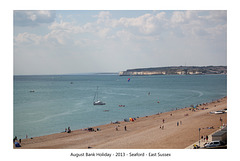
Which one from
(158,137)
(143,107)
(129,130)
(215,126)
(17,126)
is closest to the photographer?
(158,137)

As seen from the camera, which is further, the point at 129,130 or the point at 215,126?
the point at 129,130

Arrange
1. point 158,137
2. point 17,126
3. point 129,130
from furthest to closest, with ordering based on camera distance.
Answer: point 17,126, point 129,130, point 158,137

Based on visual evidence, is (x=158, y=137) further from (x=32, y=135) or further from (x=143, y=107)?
(x=143, y=107)
